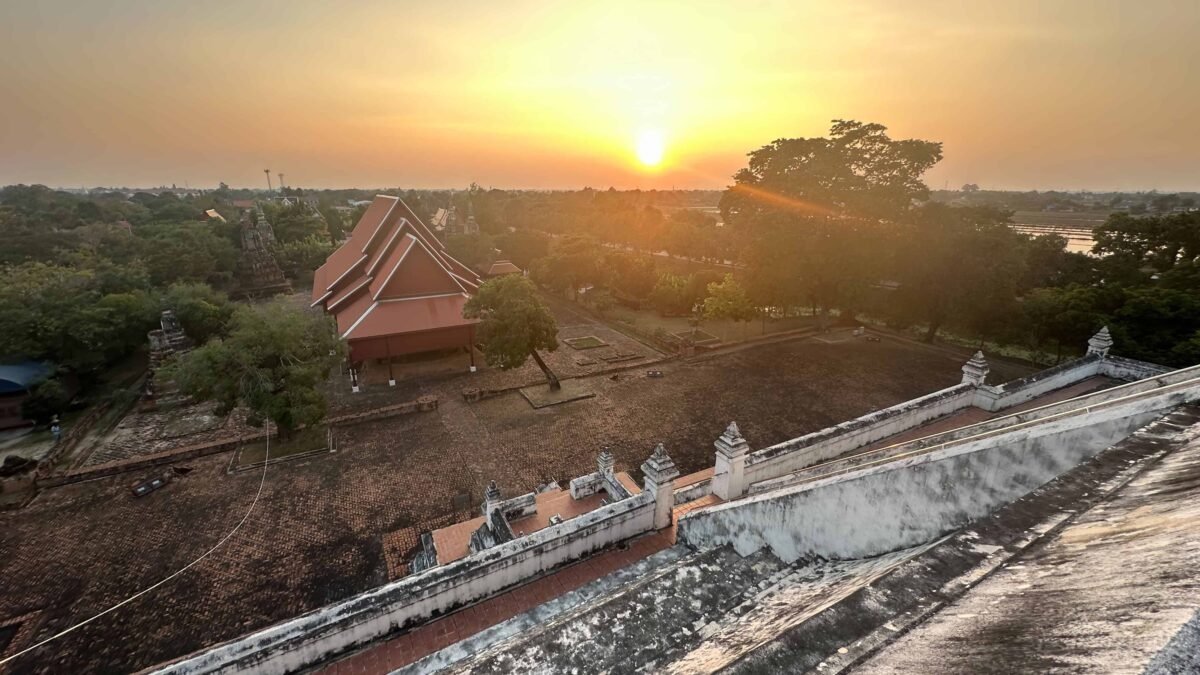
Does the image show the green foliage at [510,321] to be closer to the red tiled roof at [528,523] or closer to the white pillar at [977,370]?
the red tiled roof at [528,523]

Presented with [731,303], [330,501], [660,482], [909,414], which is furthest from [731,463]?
[731,303]

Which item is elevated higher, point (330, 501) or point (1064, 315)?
point (1064, 315)

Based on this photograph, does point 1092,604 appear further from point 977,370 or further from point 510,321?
point 510,321

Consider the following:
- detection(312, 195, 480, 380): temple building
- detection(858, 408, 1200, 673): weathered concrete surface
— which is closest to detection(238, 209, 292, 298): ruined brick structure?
detection(312, 195, 480, 380): temple building

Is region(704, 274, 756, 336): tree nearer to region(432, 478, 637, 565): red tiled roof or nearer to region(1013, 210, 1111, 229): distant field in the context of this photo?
region(432, 478, 637, 565): red tiled roof

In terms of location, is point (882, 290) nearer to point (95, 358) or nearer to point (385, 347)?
point (385, 347)
